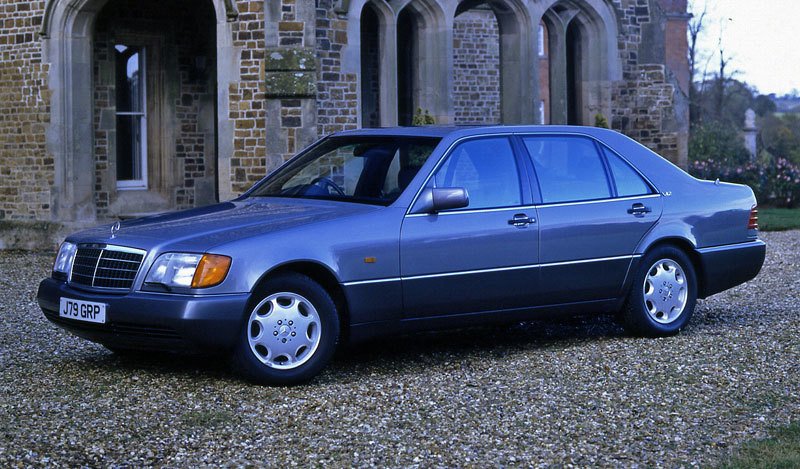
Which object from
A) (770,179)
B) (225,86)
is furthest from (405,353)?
(770,179)

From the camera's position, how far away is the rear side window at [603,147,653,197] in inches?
327

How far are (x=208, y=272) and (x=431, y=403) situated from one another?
4.59 feet

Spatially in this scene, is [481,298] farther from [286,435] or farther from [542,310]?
[286,435]

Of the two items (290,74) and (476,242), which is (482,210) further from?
(290,74)

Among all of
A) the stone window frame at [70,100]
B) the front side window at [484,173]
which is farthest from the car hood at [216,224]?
the stone window frame at [70,100]

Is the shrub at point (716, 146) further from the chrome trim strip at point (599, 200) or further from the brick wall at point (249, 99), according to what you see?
the chrome trim strip at point (599, 200)

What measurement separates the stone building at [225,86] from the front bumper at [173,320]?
8800mm

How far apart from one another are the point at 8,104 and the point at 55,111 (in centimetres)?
93

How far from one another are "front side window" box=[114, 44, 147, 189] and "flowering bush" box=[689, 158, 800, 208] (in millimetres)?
12763

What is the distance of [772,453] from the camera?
530cm

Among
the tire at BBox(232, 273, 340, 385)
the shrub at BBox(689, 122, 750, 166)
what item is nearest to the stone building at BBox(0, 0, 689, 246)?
the tire at BBox(232, 273, 340, 385)

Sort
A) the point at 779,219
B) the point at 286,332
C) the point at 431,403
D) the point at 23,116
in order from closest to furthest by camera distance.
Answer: the point at 431,403 < the point at 286,332 < the point at 23,116 < the point at 779,219

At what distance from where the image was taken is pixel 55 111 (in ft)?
54.7

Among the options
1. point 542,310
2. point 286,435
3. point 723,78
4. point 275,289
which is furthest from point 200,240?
point 723,78
